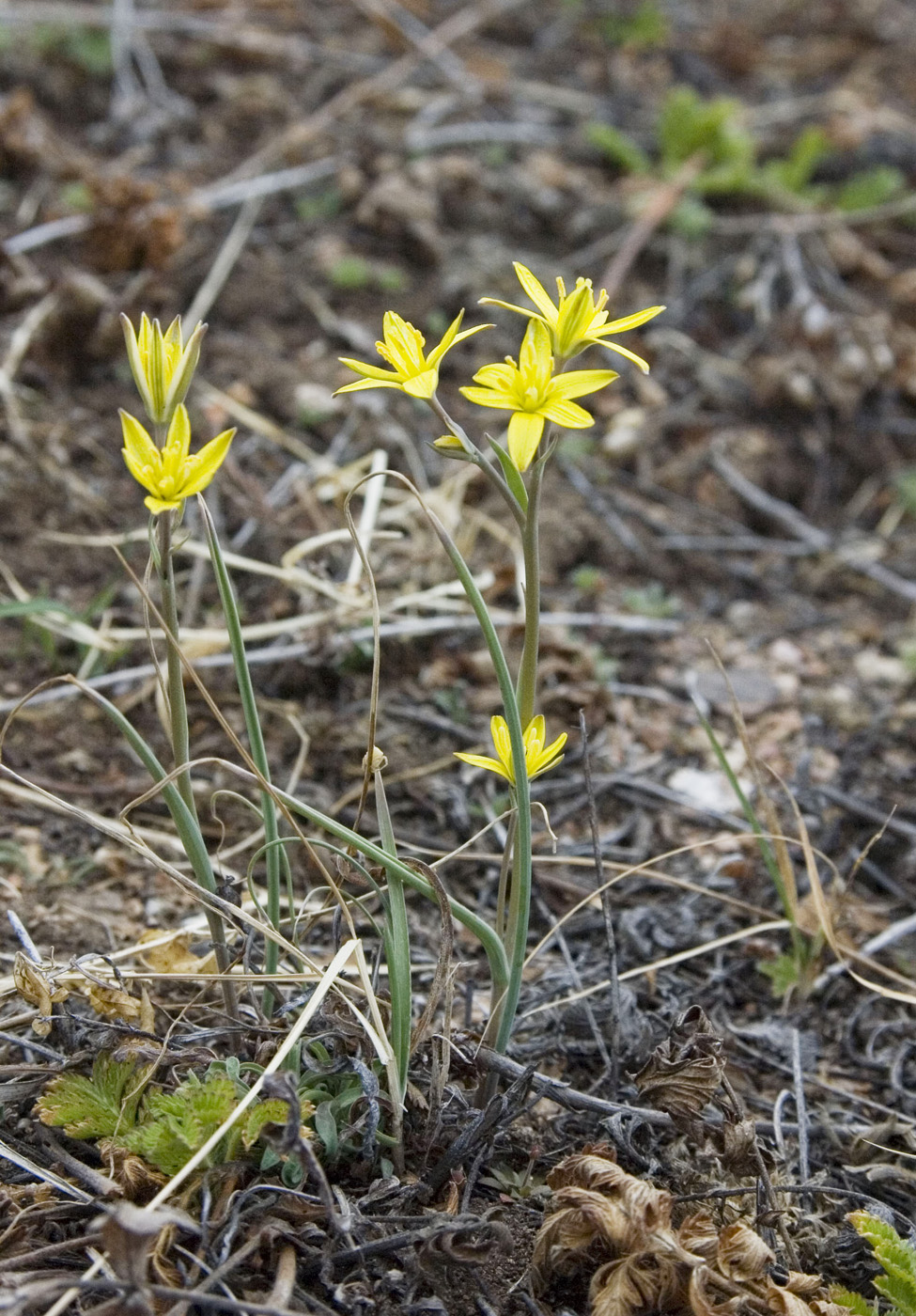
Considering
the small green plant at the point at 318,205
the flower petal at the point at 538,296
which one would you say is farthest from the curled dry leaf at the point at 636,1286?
the small green plant at the point at 318,205

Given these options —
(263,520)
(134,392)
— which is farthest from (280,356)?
(263,520)

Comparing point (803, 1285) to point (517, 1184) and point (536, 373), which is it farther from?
point (536, 373)

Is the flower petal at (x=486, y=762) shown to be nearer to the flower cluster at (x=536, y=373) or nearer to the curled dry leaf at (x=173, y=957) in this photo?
the flower cluster at (x=536, y=373)

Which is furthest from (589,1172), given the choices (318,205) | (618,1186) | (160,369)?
(318,205)

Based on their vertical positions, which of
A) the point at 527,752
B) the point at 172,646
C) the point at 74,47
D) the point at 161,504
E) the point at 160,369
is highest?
the point at 74,47

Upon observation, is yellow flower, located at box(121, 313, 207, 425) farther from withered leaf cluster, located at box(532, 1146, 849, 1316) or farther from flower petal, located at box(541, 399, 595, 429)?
withered leaf cluster, located at box(532, 1146, 849, 1316)

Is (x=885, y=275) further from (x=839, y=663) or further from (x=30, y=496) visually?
(x=30, y=496)
